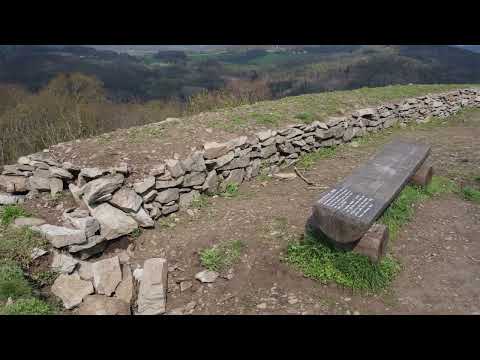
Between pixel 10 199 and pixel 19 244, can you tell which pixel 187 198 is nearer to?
pixel 19 244

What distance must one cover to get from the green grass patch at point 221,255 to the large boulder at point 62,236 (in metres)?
1.48

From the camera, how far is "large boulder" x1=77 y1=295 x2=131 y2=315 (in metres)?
3.05

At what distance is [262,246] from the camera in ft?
13.3

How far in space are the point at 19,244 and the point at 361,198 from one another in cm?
408

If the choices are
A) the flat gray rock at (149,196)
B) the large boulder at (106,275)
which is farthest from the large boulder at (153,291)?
the flat gray rock at (149,196)

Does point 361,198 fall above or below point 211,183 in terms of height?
above

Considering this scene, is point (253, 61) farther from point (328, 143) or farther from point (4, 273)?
point (4, 273)

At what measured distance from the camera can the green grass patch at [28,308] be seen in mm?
2811

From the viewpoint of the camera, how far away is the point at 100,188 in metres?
4.15

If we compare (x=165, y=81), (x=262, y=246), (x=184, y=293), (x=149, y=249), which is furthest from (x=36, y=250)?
(x=165, y=81)

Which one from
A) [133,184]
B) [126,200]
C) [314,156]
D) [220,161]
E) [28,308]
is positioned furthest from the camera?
[314,156]

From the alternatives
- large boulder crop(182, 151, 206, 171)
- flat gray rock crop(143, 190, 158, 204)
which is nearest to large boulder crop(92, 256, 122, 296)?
flat gray rock crop(143, 190, 158, 204)

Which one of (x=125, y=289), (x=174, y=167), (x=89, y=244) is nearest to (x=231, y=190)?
(x=174, y=167)

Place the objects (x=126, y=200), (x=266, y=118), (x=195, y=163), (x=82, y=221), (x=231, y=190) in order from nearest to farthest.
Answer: (x=82, y=221) < (x=126, y=200) < (x=195, y=163) < (x=231, y=190) < (x=266, y=118)
